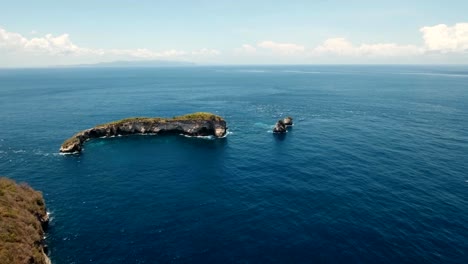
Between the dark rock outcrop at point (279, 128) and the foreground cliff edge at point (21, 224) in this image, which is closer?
the foreground cliff edge at point (21, 224)

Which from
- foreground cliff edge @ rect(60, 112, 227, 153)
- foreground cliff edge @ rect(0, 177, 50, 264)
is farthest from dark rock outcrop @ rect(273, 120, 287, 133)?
foreground cliff edge @ rect(0, 177, 50, 264)

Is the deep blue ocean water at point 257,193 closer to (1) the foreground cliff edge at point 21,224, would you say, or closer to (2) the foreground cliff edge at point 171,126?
(1) the foreground cliff edge at point 21,224

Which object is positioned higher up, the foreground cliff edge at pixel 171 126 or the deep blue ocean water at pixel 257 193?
the foreground cliff edge at pixel 171 126

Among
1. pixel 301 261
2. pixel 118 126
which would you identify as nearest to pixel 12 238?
pixel 301 261

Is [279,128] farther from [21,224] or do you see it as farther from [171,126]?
[21,224]

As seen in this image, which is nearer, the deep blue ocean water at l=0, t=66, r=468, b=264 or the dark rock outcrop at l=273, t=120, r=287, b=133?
the deep blue ocean water at l=0, t=66, r=468, b=264

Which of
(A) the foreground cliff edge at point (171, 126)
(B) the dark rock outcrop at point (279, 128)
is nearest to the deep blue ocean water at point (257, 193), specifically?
(B) the dark rock outcrop at point (279, 128)

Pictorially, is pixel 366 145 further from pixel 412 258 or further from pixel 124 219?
pixel 124 219

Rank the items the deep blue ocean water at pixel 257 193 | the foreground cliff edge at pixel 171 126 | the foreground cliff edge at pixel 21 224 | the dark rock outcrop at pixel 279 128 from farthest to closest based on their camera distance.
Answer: the dark rock outcrop at pixel 279 128 → the foreground cliff edge at pixel 171 126 → the deep blue ocean water at pixel 257 193 → the foreground cliff edge at pixel 21 224

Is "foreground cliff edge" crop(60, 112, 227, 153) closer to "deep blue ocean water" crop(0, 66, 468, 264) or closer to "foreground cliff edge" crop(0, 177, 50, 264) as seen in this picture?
"deep blue ocean water" crop(0, 66, 468, 264)
